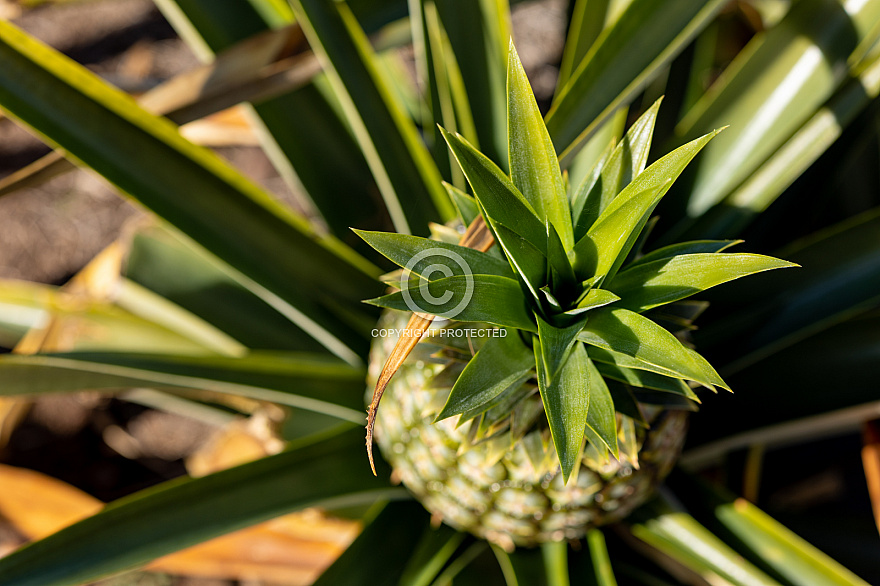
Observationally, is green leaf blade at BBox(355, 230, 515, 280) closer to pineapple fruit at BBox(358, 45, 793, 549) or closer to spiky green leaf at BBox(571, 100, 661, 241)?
pineapple fruit at BBox(358, 45, 793, 549)

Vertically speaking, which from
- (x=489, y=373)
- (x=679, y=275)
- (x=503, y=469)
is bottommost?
(x=503, y=469)

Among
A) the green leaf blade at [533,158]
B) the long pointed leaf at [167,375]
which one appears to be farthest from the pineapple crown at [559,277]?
the long pointed leaf at [167,375]

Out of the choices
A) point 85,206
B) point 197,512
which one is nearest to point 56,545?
point 197,512

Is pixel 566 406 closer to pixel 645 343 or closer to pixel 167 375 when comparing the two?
pixel 645 343

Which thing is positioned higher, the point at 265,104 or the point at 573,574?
the point at 265,104

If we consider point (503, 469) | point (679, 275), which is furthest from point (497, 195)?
point (503, 469)

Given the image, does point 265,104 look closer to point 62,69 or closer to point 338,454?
point 62,69

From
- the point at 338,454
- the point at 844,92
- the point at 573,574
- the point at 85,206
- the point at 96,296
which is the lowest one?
the point at 573,574
